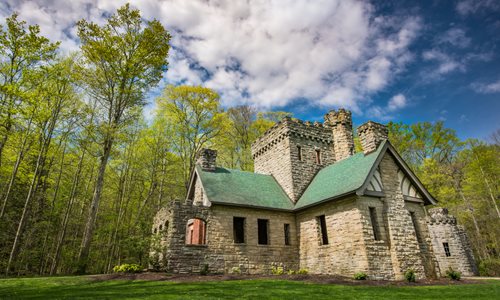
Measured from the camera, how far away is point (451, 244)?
68.7 ft

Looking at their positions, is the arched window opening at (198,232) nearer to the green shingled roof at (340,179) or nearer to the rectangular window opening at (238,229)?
the rectangular window opening at (238,229)

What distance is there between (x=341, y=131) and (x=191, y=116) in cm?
1219

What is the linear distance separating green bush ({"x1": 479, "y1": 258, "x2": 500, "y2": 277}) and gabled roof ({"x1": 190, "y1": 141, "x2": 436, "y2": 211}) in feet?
36.7

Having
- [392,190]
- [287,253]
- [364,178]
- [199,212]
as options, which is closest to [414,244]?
[392,190]

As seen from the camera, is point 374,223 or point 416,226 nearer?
point 374,223

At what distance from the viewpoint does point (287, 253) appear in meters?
15.8

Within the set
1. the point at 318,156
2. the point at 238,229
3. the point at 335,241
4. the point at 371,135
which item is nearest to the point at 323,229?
the point at 335,241

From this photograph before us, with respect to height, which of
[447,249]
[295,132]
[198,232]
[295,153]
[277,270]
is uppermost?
[295,132]

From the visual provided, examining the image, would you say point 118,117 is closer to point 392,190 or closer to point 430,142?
point 392,190

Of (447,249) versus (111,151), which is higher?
(111,151)

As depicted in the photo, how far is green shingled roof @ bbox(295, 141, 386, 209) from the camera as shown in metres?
13.8

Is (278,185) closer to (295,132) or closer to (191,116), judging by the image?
(295,132)

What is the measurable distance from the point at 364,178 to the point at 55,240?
2312 cm

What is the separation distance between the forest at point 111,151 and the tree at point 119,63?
0.05 meters
